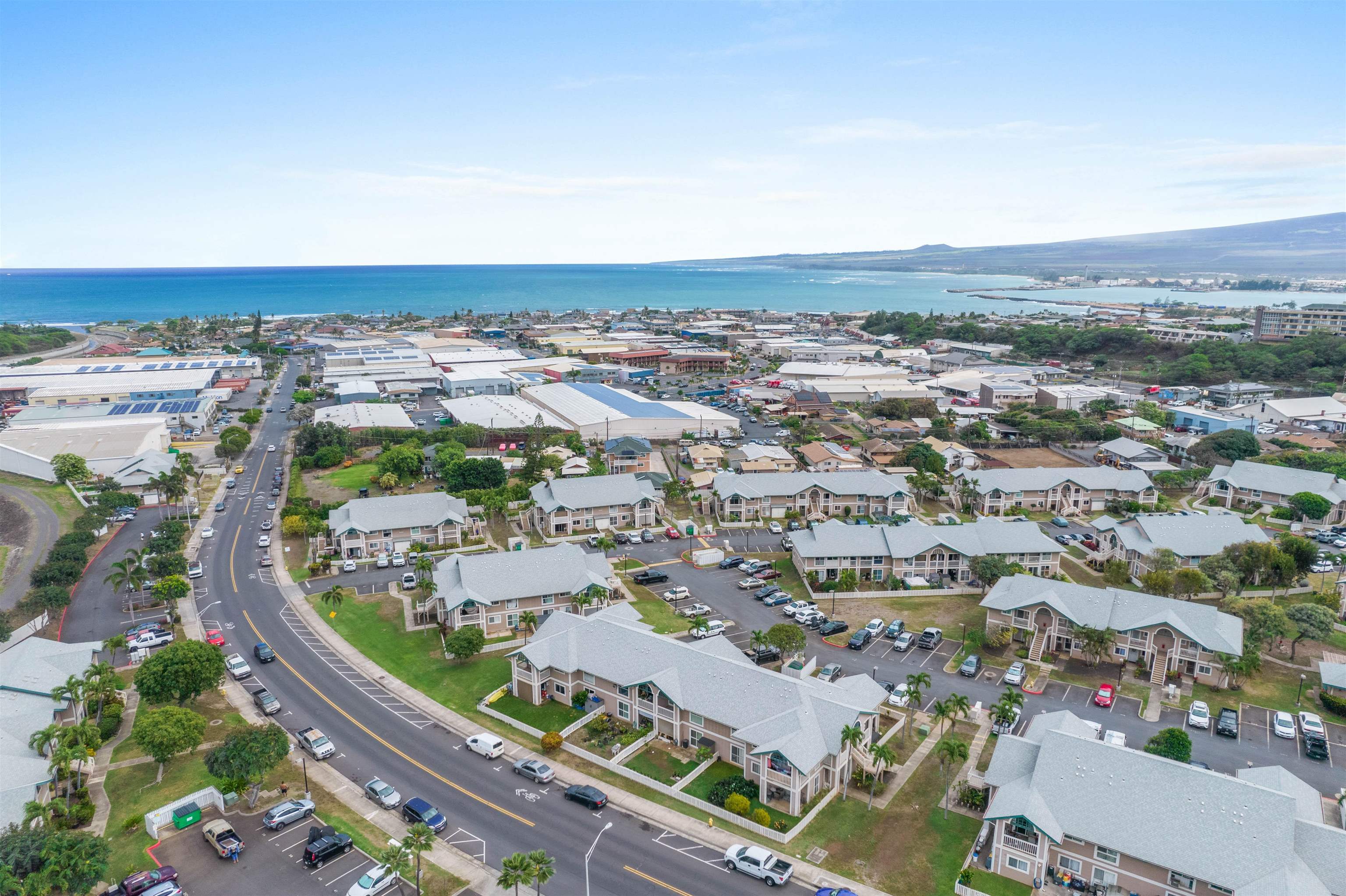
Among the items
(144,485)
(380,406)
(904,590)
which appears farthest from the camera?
(380,406)

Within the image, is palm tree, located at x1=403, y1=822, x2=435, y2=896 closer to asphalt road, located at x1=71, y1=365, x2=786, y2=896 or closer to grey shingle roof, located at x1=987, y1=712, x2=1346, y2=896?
asphalt road, located at x1=71, y1=365, x2=786, y2=896

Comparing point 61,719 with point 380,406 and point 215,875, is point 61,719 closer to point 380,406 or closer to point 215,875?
point 215,875

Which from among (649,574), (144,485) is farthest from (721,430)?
(144,485)

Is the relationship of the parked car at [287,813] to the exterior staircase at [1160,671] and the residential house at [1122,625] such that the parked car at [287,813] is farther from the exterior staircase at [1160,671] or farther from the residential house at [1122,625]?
the exterior staircase at [1160,671]

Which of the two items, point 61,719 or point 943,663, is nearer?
point 61,719

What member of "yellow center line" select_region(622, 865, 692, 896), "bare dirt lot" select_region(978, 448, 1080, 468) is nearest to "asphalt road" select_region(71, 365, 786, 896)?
"yellow center line" select_region(622, 865, 692, 896)

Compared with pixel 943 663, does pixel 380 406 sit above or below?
above

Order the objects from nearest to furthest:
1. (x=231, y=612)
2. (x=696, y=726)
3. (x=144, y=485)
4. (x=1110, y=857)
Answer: (x=1110, y=857) → (x=696, y=726) → (x=231, y=612) → (x=144, y=485)

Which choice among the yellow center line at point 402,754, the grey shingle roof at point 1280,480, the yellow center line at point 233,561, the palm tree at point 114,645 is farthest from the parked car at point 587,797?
the grey shingle roof at point 1280,480
